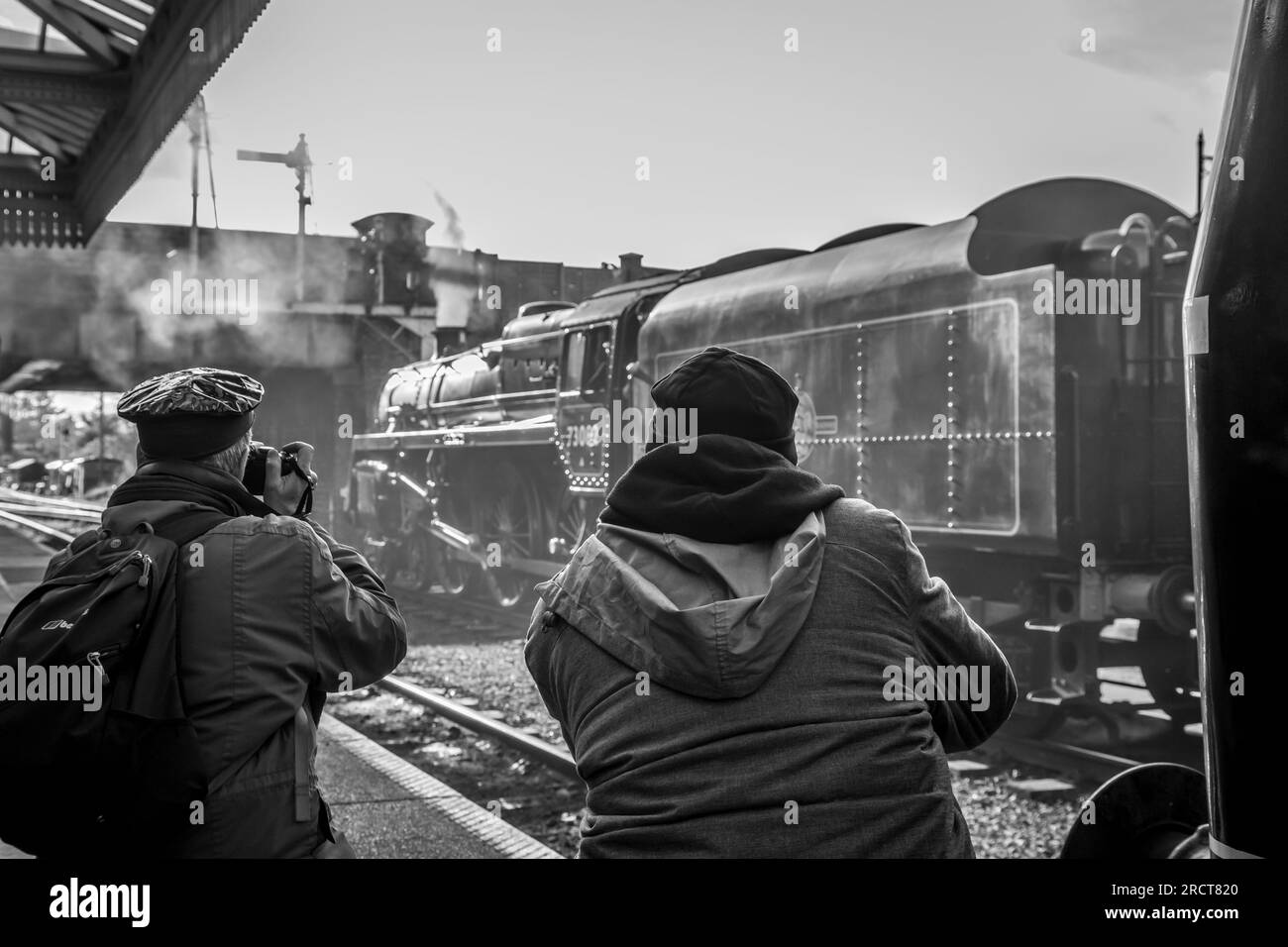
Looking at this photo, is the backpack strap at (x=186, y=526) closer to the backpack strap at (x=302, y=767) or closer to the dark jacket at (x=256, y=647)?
the dark jacket at (x=256, y=647)

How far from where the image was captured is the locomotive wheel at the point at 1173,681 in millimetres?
6551

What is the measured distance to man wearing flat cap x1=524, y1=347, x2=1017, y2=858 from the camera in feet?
5.51

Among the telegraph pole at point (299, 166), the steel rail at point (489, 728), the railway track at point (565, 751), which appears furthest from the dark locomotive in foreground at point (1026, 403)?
the telegraph pole at point (299, 166)

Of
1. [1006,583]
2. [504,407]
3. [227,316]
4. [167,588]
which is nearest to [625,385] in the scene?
[504,407]

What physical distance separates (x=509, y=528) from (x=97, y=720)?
39.1ft

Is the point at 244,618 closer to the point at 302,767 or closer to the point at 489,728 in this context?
the point at 302,767

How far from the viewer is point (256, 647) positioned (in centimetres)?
203

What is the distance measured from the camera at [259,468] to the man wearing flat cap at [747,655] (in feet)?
2.48

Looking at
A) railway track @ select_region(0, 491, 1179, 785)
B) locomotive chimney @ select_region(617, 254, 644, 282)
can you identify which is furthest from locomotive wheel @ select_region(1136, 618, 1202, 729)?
locomotive chimney @ select_region(617, 254, 644, 282)

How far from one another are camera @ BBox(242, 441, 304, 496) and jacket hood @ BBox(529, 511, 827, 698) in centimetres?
79

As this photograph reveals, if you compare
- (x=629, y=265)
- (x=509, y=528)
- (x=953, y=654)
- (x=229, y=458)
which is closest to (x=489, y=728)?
(x=229, y=458)

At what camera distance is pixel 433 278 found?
1075 inches

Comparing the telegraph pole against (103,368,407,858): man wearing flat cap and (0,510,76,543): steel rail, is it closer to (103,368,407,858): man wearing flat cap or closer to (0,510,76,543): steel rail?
(0,510,76,543): steel rail
